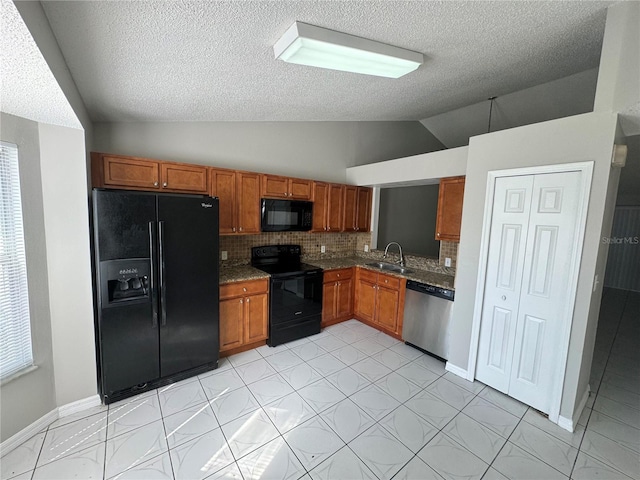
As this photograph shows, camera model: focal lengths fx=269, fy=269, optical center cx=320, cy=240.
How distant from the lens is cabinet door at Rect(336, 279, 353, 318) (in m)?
3.94

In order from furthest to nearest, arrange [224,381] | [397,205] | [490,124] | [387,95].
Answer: [397,205]
[490,124]
[387,95]
[224,381]

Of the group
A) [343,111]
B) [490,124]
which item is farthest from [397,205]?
[343,111]

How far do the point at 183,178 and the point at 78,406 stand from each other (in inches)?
85.1

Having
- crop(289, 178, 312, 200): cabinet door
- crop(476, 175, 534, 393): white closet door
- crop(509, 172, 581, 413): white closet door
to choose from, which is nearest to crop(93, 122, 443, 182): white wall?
crop(289, 178, 312, 200): cabinet door

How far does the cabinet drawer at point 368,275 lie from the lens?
3822 millimetres

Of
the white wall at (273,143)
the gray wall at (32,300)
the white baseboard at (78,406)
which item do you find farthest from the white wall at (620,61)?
the white baseboard at (78,406)

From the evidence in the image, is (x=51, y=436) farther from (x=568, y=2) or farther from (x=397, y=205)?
(x=397, y=205)

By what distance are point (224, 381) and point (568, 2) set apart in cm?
380

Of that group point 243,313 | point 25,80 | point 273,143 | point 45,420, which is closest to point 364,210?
point 273,143

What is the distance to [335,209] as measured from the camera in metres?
4.11

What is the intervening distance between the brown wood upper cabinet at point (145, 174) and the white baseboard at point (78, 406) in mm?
1831

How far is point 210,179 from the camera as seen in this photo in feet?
9.81

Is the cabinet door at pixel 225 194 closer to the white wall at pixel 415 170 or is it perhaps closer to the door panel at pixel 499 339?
the white wall at pixel 415 170

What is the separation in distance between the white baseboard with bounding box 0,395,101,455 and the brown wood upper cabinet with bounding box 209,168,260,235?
183 cm
